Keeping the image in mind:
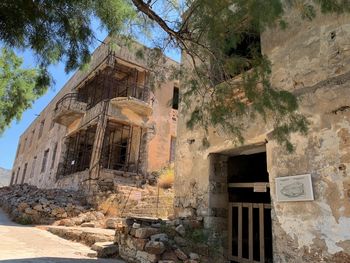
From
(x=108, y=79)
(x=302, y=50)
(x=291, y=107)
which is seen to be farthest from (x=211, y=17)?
(x=108, y=79)

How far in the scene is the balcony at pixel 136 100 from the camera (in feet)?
43.9

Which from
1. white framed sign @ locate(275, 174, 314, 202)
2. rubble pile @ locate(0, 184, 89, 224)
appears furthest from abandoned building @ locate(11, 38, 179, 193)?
white framed sign @ locate(275, 174, 314, 202)

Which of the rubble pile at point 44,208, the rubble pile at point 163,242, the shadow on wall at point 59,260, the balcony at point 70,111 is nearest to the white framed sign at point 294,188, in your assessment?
the rubble pile at point 163,242

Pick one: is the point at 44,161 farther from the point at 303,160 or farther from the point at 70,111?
the point at 303,160

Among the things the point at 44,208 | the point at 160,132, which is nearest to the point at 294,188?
the point at 44,208

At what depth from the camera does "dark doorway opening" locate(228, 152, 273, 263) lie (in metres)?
5.33

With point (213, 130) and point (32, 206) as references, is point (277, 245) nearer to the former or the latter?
point (213, 130)

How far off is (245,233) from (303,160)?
2.48 meters

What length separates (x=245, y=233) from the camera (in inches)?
242

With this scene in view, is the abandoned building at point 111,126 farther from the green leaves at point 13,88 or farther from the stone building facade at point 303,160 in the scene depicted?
the stone building facade at point 303,160

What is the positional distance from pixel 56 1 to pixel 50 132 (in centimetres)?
1778

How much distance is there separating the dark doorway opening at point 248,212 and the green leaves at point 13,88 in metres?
7.71

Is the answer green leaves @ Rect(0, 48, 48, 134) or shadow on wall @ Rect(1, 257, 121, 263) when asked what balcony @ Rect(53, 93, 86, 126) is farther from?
shadow on wall @ Rect(1, 257, 121, 263)

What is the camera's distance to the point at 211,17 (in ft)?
12.3
